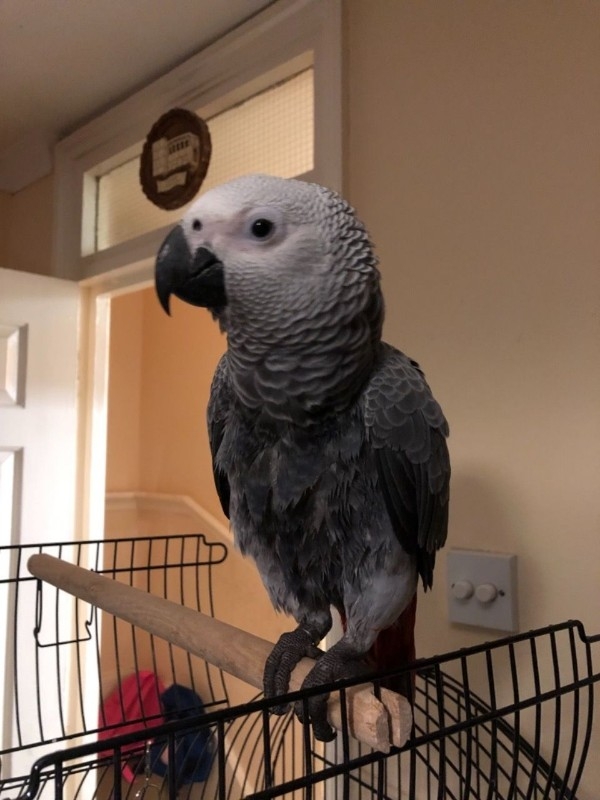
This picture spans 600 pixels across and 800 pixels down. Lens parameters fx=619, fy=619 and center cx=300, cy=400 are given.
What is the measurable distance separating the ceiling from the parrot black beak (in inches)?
37.0

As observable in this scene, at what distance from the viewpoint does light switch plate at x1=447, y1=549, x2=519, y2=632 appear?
844 mm

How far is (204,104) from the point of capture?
1.38 metres

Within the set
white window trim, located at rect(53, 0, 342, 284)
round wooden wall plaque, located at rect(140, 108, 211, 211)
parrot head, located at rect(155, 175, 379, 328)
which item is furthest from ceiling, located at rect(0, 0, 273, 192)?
parrot head, located at rect(155, 175, 379, 328)

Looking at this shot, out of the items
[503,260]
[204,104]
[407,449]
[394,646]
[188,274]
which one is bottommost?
[394,646]

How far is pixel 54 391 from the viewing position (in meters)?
1.50

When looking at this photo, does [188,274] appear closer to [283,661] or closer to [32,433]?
[283,661]

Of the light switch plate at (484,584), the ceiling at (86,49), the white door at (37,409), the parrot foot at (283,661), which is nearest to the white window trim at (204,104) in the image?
the ceiling at (86,49)

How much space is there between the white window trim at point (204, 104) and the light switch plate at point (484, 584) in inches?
26.0

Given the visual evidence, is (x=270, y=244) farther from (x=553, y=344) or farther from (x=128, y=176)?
(x=128, y=176)

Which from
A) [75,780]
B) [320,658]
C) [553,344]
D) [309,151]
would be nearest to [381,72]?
[309,151]

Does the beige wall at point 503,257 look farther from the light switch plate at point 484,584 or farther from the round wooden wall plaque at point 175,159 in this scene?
the round wooden wall plaque at point 175,159

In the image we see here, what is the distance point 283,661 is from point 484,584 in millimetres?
366

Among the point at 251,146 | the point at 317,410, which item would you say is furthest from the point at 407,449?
the point at 251,146

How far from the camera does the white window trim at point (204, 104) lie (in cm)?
111
